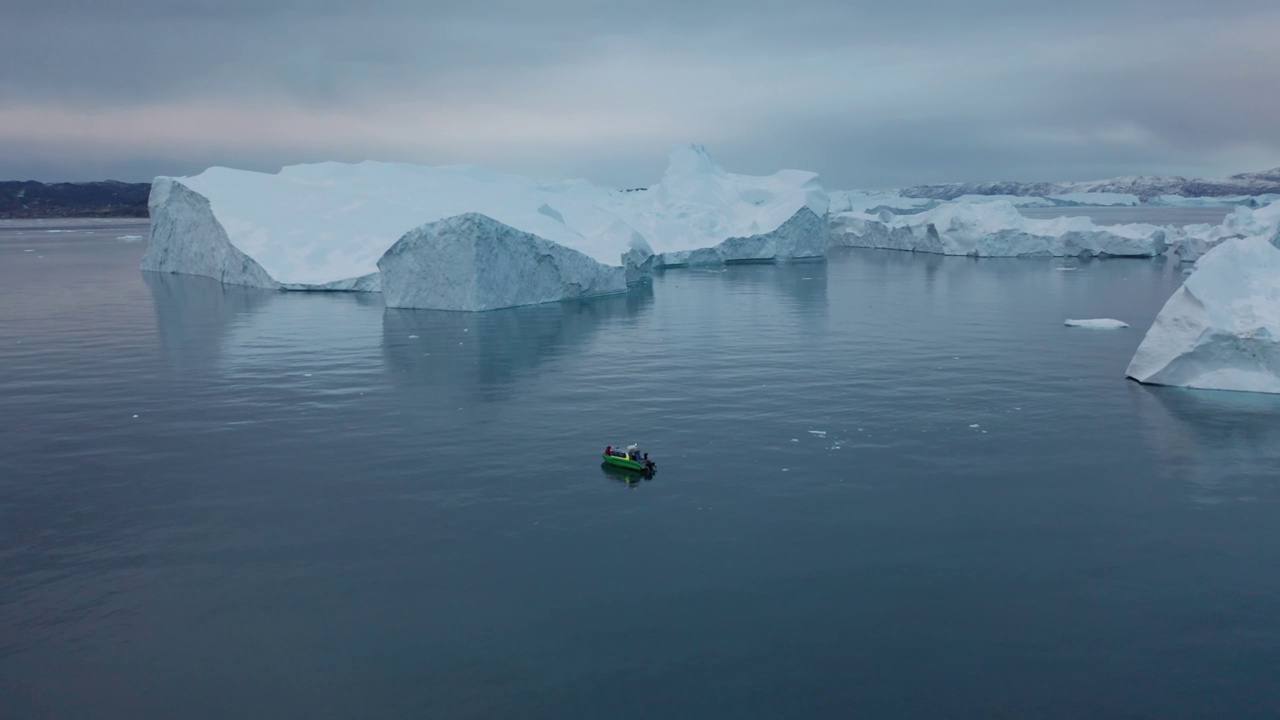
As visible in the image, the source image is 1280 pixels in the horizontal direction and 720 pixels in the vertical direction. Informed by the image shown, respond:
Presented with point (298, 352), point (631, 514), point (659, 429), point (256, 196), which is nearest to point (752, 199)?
point (256, 196)

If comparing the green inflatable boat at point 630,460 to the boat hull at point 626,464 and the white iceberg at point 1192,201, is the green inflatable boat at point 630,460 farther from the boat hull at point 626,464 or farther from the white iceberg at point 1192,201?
the white iceberg at point 1192,201

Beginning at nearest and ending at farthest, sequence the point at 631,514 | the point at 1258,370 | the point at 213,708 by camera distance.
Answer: the point at 213,708, the point at 631,514, the point at 1258,370

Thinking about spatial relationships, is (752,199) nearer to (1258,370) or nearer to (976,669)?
(1258,370)

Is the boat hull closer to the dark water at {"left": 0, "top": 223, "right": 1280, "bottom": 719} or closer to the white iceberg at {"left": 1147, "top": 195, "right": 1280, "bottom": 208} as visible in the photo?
the dark water at {"left": 0, "top": 223, "right": 1280, "bottom": 719}

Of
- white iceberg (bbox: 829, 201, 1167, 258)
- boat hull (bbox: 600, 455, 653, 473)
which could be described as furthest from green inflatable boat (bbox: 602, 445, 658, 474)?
white iceberg (bbox: 829, 201, 1167, 258)

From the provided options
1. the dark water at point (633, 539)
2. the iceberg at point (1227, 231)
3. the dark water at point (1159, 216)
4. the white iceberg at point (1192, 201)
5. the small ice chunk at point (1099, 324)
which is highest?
the white iceberg at point (1192, 201)

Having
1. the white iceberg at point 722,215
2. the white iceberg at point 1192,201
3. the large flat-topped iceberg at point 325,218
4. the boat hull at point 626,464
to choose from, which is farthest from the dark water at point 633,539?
the white iceberg at point 1192,201
